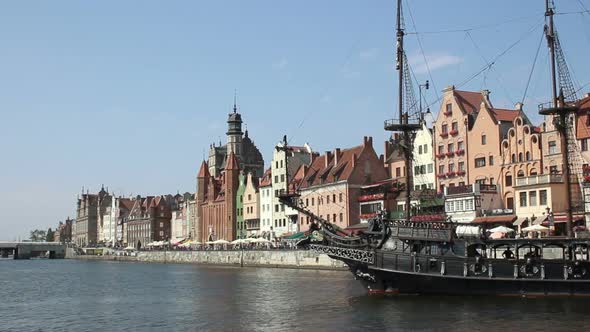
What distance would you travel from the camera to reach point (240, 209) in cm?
15425

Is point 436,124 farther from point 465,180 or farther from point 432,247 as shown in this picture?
point 432,247

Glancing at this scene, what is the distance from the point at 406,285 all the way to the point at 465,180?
38.3 metres

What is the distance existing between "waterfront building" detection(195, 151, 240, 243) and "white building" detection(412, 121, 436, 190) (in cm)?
6383

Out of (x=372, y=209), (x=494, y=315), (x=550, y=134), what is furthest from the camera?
(x=372, y=209)

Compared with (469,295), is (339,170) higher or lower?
higher

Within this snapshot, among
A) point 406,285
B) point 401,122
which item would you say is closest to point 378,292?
point 406,285

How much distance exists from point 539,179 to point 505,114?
1428 centimetres

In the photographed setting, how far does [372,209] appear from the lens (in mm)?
106875

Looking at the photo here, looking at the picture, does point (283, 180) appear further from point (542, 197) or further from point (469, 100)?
point (542, 197)

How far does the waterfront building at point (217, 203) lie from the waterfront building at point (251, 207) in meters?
6.23

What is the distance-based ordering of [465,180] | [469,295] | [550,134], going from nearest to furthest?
[469,295] < [550,134] < [465,180]

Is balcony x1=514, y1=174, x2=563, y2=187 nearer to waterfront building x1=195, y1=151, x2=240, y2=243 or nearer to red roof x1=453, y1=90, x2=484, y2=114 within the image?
red roof x1=453, y1=90, x2=484, y2=114

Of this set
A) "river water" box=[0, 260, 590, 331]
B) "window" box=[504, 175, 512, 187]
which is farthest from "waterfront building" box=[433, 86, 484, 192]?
"river water" box=[0, 260, 590, 331]

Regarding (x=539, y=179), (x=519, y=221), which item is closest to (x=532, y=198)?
(x=539, y=179)
